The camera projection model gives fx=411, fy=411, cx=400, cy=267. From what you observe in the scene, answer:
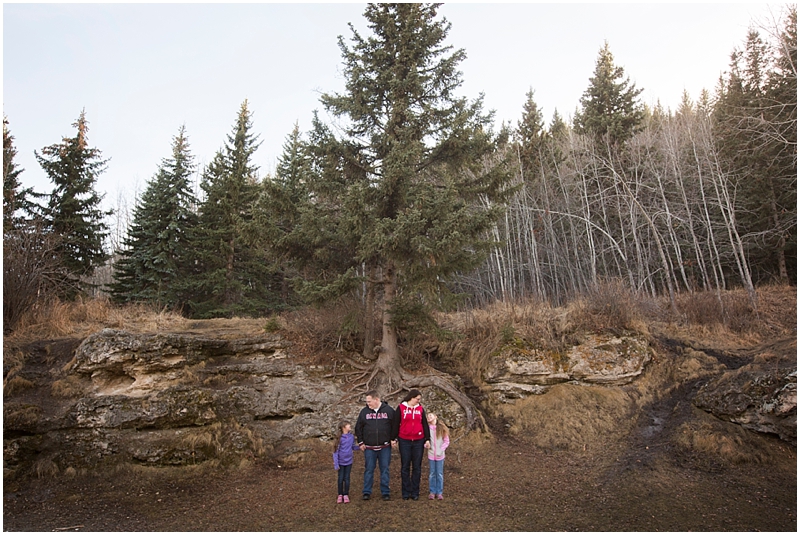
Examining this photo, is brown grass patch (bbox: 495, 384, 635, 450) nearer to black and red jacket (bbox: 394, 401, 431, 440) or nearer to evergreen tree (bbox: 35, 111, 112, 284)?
black and red jacket (bbox: 394, 401, 431, 440)

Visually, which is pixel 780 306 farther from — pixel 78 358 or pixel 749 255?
pixel 78 358

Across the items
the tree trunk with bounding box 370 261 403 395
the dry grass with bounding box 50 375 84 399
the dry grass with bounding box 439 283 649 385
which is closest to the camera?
the dry grass with bounding box 50 375 84 399

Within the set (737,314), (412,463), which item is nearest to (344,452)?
(412,463)

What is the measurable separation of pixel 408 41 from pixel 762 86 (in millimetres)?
17706

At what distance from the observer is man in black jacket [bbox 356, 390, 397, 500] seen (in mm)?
5781

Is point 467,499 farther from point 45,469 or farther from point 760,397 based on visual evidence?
point 45,469

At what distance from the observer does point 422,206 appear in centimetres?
790

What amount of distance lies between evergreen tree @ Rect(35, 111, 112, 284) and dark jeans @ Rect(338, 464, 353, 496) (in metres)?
16.1

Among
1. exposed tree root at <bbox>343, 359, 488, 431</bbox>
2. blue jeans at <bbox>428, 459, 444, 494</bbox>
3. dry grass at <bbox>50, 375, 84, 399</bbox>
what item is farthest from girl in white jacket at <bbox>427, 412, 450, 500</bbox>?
dry grass at <bbox>50, 375, 84, 399</bbox>

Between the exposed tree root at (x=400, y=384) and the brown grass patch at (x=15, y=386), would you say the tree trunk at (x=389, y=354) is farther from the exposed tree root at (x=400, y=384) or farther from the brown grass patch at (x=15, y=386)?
the brown grass patch at (x=15, y=386)

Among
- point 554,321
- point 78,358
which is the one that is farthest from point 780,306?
point 78,358

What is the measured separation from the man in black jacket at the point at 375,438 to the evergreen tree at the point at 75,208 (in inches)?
635

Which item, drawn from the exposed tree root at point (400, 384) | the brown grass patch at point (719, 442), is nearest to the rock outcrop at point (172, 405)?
the exposed tree root at point (400, 384)

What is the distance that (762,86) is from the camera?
17.6m
